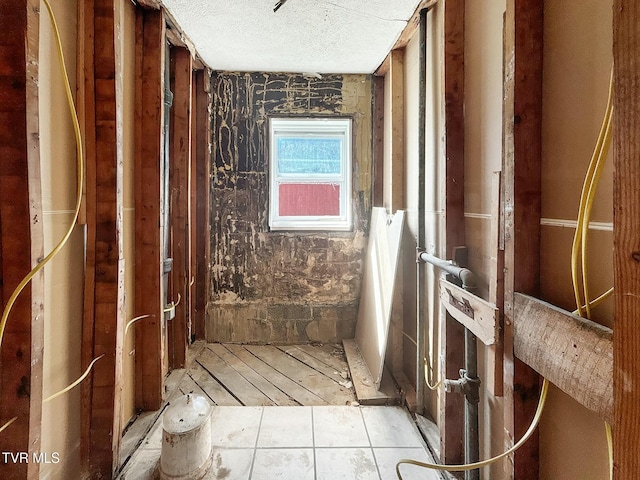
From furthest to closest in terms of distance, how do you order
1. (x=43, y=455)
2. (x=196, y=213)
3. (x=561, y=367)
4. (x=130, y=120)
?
1. (x=196, y=213)
2. (x=130, y=120)
3. (x=43, y=455)
4. (x=561, y=367)

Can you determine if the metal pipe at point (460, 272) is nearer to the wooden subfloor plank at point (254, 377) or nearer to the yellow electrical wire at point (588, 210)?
the yellow electrical wire at point (588, 210)

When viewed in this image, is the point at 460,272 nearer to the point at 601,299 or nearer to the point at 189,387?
the point at 601,299

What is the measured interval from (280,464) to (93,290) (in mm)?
1113

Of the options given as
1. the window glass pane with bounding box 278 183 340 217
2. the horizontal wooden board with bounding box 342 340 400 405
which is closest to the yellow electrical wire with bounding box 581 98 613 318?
the horizontal wooden board with bounding box 342 340 400 405

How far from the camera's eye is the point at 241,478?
1477 mm

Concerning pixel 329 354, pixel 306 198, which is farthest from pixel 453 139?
pixel 329 354

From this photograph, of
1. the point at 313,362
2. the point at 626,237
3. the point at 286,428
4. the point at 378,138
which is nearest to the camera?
the point at 626,237

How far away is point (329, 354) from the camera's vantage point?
277 centimetres

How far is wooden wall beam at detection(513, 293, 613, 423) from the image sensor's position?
675 millimetres

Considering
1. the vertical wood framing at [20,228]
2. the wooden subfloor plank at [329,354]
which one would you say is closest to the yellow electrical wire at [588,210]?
the vertical wood framing at [20,228]

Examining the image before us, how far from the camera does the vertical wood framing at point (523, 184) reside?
0.96m

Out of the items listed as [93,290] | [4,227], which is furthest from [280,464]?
[4,227]

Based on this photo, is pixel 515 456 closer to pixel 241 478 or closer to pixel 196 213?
pixel 241 478

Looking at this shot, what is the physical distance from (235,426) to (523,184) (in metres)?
1.76
